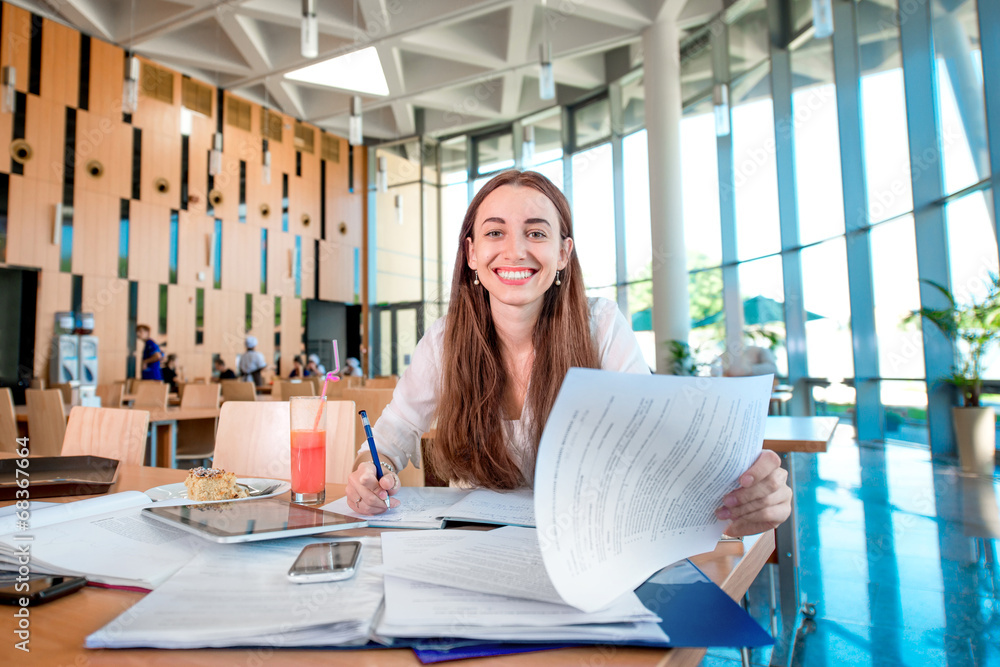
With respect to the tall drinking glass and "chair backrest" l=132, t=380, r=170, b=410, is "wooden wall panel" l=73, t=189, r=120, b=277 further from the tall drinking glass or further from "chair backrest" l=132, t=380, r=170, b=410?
the tall drinking glass

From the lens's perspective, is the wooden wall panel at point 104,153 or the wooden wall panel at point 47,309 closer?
the wooden wall panel at point 47,309

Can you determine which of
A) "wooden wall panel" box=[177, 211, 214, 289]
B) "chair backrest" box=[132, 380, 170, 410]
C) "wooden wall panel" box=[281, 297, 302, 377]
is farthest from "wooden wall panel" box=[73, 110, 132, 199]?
"chair backrest" box=[132, 380, 170, 410]

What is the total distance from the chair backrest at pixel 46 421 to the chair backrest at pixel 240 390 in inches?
59.4

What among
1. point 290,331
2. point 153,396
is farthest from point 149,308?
point 153,396

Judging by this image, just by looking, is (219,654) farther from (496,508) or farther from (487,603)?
(496,508)

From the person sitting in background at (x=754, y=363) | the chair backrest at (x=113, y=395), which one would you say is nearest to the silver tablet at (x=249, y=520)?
the chair backrest at (x=113, y=395)

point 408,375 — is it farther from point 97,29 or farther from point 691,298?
point 97,29

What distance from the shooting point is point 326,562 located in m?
0.58

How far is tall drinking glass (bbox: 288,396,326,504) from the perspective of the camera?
98cm

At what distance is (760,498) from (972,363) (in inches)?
213

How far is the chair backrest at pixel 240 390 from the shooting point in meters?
4.76

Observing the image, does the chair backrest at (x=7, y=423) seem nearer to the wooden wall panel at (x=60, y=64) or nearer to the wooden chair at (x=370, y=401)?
the wooden chair at (x=370, y=401)

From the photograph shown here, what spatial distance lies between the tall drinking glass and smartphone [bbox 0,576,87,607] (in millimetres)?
401

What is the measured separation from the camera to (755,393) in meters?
0.58
